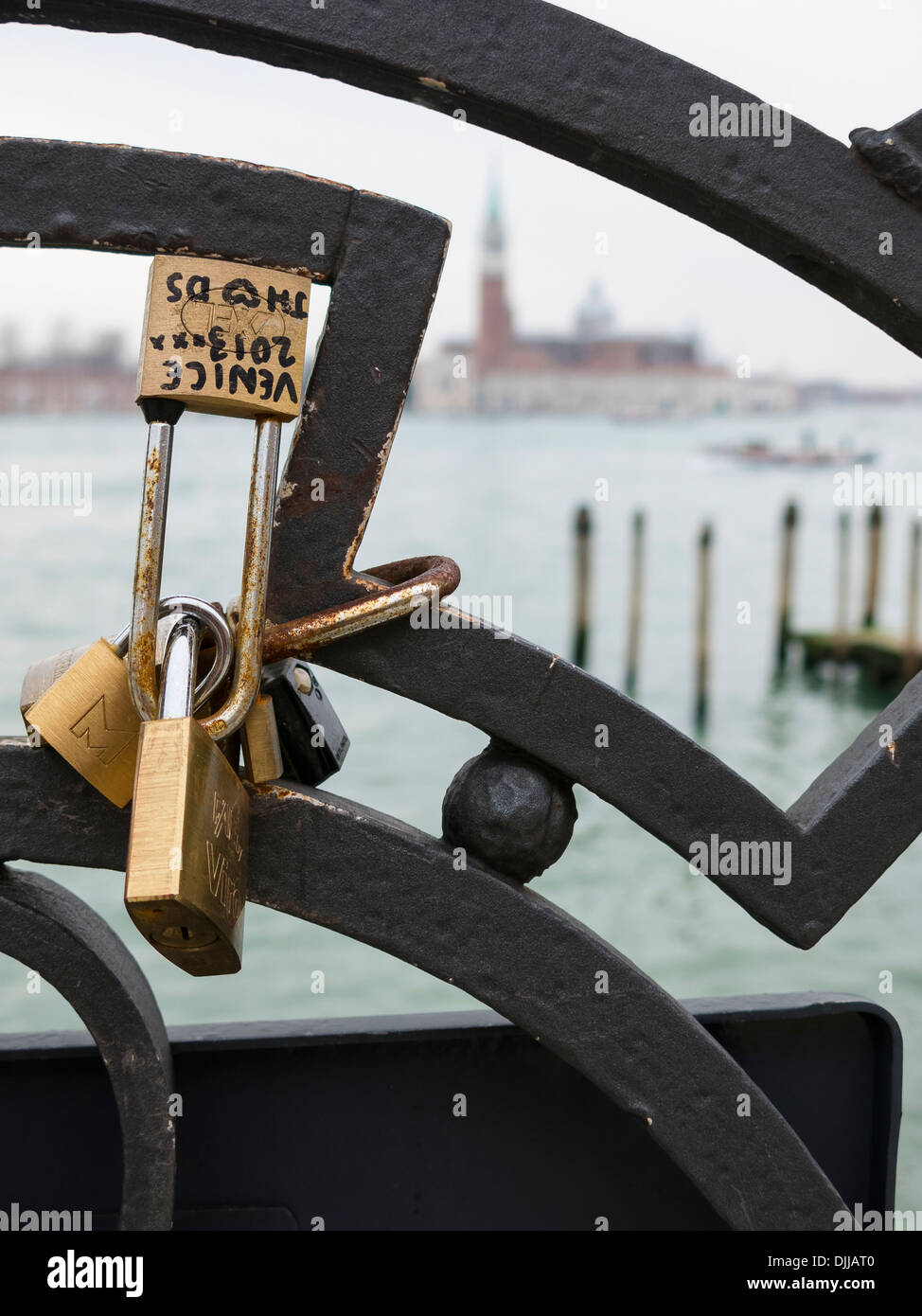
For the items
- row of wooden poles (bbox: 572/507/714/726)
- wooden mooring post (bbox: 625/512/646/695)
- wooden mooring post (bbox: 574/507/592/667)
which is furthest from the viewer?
wooden mooring post (bbox: 574/507/592/667)

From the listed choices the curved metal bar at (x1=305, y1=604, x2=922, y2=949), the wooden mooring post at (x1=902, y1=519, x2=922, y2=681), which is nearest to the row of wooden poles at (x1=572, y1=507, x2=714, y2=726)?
the wooden mooring post at (x1=902, y1=519, x2=922, y2=681)

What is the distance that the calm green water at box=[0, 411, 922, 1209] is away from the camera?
9008mm

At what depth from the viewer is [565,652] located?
19.0 meters

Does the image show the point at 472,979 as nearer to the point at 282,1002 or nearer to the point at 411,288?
the point at 411,288

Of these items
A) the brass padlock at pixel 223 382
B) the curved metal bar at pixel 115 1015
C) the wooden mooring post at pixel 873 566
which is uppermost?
the wooden mooring post at pixel 873 566

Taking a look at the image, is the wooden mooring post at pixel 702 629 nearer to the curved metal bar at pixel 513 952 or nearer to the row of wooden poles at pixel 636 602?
the row of wooden poles at pixel 636 602

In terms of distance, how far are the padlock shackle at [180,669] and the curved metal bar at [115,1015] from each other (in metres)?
0.16

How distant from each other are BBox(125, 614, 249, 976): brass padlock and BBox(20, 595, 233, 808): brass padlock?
30 mm

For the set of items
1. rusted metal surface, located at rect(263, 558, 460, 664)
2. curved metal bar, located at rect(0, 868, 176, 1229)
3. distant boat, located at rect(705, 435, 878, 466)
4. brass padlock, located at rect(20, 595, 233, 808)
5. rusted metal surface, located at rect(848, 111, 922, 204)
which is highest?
distant boat, located at rect(705, 435, 878, 466)

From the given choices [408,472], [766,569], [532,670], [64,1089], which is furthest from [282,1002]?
[408,472]

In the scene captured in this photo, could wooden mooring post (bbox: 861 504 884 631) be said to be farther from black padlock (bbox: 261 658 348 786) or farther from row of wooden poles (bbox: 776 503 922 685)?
black padlock (bbox: 261 658 348 786)

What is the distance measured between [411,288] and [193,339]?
0.19 metres

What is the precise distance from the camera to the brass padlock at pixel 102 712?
1.04 meters

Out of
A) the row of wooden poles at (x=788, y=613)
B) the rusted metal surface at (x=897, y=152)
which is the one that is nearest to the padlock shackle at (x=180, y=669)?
the rusted metal surface at (x=897, y=152)
